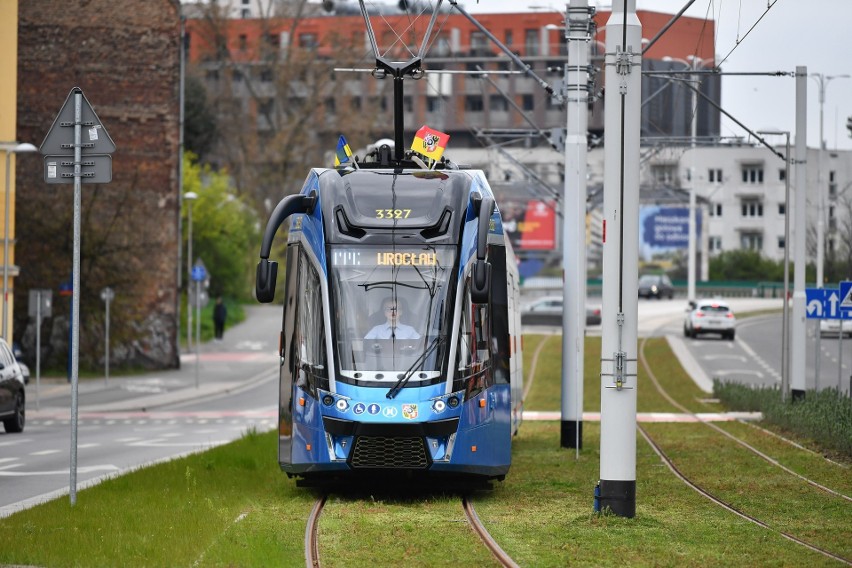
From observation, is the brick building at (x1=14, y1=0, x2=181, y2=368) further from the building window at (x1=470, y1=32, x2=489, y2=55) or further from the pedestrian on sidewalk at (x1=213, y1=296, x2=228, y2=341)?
the building window at (x1=470, y1=32, x2=489, y2=55)

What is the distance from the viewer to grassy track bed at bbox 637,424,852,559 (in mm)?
14508

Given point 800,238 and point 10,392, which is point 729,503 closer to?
point 800,238

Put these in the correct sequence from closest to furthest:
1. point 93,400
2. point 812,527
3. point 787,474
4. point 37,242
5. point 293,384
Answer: point 812,527
point 293,384
point 787,474
point 93,400
point 37,242

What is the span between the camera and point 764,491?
1831cm

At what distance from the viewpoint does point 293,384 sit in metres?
17.3

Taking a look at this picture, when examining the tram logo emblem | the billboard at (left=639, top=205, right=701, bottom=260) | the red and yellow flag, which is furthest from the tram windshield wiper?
the billboard at (left=639, top=205, right=701, bottom=260)

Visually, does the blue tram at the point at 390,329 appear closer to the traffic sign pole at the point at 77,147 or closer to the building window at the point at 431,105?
the traffic sign pole at the point at 77,147

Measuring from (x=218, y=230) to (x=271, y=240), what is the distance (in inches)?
2321

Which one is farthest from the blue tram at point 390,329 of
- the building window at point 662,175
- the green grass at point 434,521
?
the building window at point 662,175

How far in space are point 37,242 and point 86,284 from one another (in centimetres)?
201

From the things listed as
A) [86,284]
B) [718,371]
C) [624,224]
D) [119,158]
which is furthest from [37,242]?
[624,224]

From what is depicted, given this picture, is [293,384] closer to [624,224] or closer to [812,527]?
[624,224]

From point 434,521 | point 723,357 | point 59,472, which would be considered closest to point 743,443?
point 59,472

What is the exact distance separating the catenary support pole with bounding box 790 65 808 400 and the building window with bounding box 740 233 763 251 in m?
76.5
